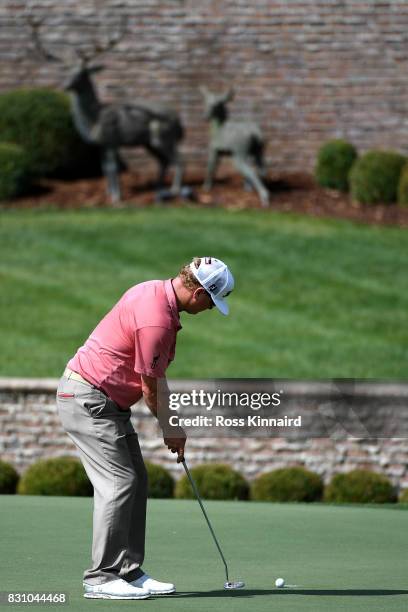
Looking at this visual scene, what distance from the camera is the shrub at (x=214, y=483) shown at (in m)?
14.5

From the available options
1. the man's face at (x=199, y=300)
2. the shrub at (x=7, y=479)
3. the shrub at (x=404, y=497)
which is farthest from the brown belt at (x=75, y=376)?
the shrub at (x=7, y=479)

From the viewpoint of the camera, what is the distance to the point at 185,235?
922 inches

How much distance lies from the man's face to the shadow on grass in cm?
147

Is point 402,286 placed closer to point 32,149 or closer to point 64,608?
point 32,149

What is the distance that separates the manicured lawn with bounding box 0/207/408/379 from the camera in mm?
18406

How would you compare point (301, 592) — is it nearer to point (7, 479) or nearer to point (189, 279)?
point (189, 279)

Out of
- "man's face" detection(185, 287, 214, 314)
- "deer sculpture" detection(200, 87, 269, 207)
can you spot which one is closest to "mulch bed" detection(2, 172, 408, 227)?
"deer sculpture" detection(200, 87, 269, 207)

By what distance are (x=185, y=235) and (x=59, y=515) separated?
12.9 m

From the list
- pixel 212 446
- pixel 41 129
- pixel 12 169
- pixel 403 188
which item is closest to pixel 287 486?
pixel 212 446

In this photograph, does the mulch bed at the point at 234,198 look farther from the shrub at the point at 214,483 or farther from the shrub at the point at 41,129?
the shrub at the point at 214,483

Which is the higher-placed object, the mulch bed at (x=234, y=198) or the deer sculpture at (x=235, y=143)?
the deer sculpture at (x=235, y=143)

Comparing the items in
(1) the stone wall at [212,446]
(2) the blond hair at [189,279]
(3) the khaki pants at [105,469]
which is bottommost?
(1) the stone wall at [212,446]

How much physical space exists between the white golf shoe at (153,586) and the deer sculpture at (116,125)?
1861 cm

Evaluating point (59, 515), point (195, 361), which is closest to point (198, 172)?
point (195, 361)
